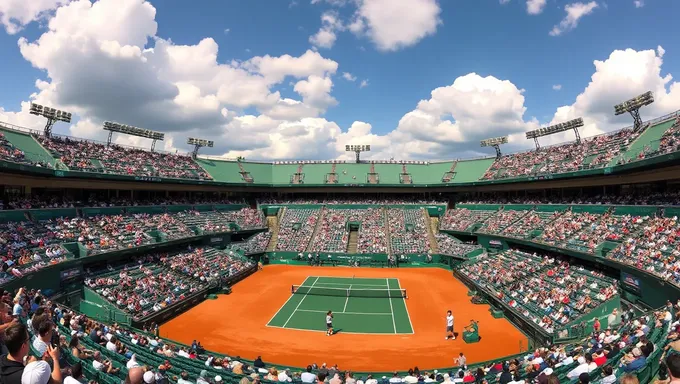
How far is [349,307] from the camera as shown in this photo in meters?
33.5

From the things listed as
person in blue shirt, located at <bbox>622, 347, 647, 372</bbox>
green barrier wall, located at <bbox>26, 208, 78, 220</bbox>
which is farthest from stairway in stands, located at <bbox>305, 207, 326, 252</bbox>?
person in blue shirt, located at <bbox>622, 347, 647, 372</bbox>

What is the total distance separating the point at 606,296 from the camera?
83.4ft

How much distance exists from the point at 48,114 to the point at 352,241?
4203cm

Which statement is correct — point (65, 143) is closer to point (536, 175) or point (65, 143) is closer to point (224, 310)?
point (224, 310)

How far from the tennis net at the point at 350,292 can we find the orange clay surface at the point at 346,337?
1288 mm

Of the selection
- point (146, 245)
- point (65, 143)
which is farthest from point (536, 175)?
point (65, 143)

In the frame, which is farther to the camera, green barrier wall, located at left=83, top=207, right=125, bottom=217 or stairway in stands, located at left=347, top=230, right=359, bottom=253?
stairway in stands, located at left=347, top=230, right=359, bottom=253

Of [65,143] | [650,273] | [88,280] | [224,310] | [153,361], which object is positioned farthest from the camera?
[65,143]

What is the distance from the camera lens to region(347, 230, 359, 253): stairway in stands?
2138 inches

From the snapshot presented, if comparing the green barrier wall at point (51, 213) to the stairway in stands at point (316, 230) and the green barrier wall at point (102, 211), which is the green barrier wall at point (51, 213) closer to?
the green barrier wall at point (102, 211)

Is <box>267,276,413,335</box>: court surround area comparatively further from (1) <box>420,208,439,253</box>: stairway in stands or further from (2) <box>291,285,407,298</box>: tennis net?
(1) <box>420,208,439,253</box>: stairway in stands

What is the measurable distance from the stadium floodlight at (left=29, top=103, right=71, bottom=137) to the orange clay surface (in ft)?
99.9

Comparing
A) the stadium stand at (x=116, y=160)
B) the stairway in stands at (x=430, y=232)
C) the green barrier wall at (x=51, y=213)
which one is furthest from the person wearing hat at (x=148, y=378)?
the stairway in stands at (x=430, y=232)

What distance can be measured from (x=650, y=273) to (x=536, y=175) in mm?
25909
